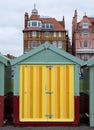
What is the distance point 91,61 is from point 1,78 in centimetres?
297

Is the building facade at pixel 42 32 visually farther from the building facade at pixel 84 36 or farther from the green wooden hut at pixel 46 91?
the green wooden hut at pixel 46 91

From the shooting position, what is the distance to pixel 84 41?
83.5m

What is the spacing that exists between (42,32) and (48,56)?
75588 millimetres

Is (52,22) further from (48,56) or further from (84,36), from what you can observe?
(48,56)


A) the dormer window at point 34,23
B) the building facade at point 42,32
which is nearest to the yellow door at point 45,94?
the building facade at point 42,32

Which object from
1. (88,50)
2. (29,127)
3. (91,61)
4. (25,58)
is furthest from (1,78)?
(88,50)

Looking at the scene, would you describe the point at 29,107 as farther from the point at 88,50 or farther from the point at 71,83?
the point at 88,50

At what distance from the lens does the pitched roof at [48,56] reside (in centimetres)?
1254

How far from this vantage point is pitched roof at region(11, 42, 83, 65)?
41.1 ft

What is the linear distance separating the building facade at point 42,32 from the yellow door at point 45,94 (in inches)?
2864

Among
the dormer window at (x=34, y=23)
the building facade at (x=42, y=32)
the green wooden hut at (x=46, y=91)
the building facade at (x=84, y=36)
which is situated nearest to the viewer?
the green wooden hut at (x=46, y=91)

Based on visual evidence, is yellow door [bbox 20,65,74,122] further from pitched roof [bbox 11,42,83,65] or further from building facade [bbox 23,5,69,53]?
building facade [bbox 23,5,69,53]

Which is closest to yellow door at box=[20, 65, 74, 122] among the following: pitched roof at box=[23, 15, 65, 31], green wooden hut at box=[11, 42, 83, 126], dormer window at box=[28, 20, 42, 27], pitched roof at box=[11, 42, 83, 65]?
green wooden hut at box=[11, 42, 83, 126]

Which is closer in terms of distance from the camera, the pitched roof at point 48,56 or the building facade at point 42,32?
the pitched roof at point 48,56
